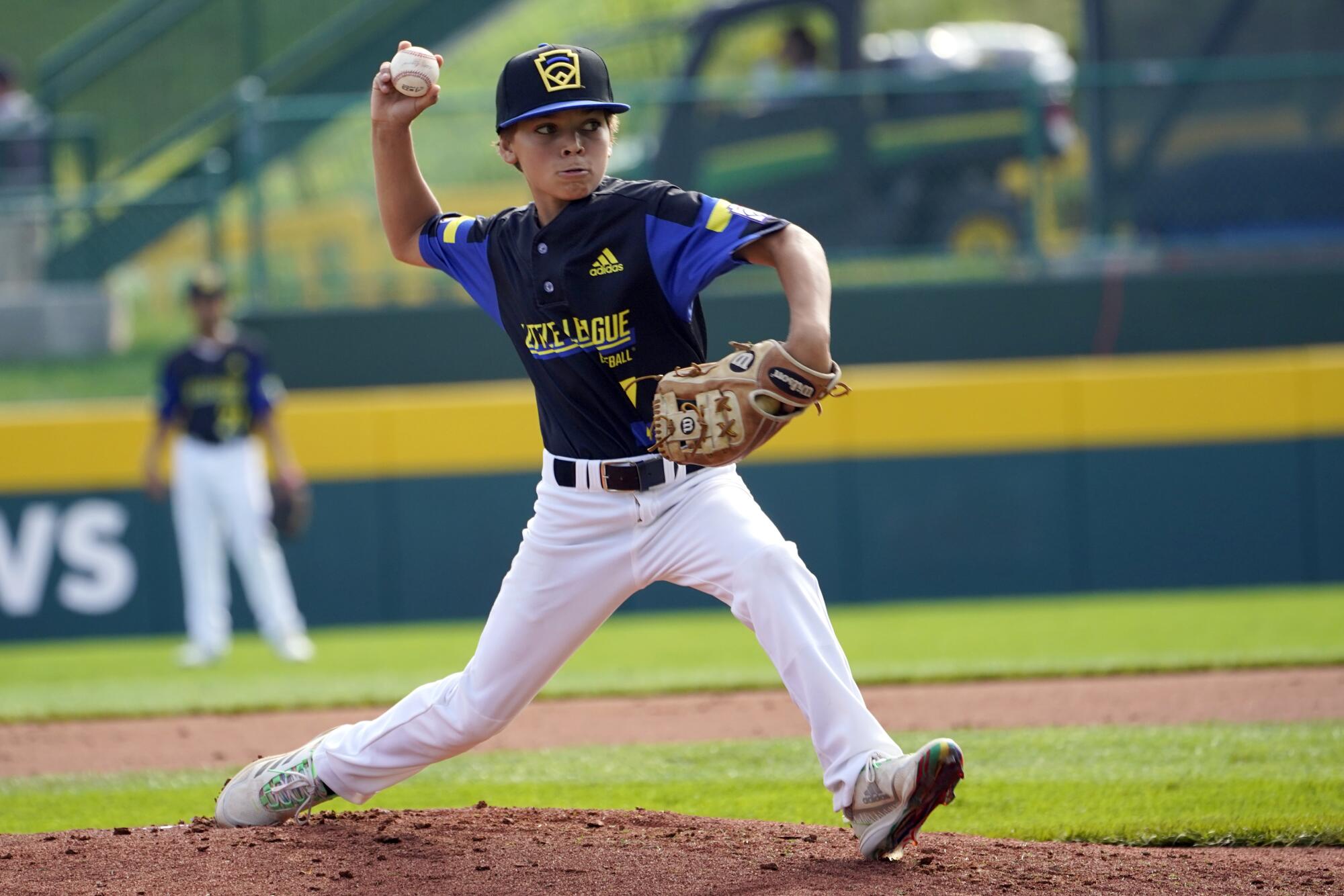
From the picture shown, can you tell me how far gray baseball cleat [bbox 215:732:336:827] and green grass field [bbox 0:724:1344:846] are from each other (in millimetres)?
706

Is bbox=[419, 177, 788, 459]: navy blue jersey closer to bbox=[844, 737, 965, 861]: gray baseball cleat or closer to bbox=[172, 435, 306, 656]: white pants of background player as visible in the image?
bbox=[844, 737, 965, 861]: gray baseball cleat

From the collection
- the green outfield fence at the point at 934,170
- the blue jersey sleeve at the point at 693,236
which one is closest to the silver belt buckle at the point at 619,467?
the blue jersey sleeve at the point at 693,236

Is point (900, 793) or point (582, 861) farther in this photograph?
point (582, 861)

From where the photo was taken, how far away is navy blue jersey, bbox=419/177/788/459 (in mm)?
3529

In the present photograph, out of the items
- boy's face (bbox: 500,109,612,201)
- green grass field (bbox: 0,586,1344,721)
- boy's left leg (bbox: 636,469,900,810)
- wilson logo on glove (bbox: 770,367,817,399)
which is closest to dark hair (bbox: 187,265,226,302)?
green grass field (bbox: 0,586,1344,721)

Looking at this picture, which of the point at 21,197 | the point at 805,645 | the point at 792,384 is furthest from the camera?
the point at 21,197

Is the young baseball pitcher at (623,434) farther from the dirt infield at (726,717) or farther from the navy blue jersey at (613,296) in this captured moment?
the dirt infield at (726,717)

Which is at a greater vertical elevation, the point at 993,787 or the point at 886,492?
the point at 886,492

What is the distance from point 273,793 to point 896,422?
732cm

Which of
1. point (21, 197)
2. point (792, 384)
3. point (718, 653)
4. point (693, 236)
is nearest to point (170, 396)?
point (718, 653)

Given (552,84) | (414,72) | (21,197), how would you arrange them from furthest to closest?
(21,197) < (414,72) < (552,84)

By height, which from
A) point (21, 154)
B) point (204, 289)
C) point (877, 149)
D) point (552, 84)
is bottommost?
point (552, 84)

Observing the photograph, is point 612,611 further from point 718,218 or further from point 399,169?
point 399,169

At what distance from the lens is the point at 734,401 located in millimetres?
3277
